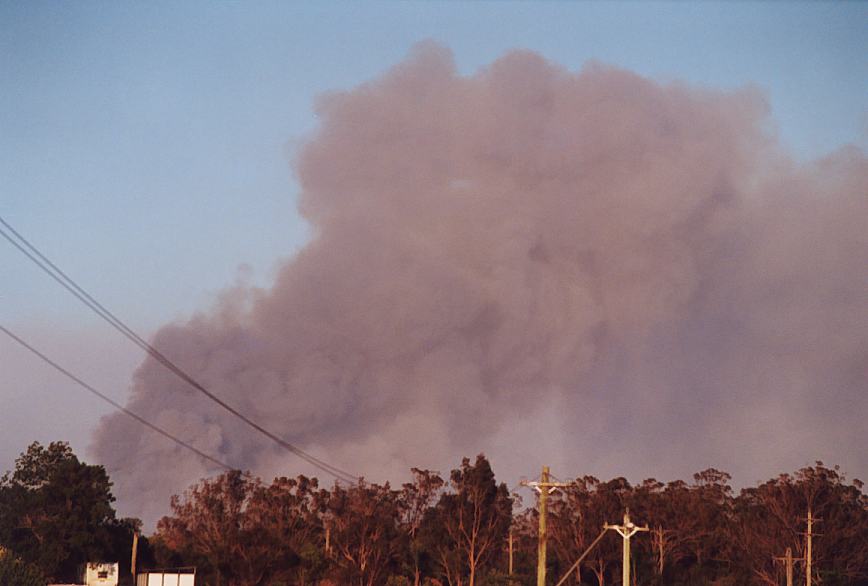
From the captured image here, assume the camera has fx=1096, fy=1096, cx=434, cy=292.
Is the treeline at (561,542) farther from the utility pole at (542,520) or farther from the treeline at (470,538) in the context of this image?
the utility pole at (542,520)

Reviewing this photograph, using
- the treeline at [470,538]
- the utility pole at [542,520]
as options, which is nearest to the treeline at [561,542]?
the treeline at [470,538]

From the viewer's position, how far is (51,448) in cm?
10675

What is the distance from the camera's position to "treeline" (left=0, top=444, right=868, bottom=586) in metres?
87.2

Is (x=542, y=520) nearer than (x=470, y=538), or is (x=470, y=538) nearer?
(x=542, y=520)

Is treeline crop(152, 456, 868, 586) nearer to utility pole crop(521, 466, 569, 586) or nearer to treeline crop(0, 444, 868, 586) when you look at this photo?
treeline crop(0, 444, 868, 586)

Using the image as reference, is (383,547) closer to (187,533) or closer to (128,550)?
(128,550)

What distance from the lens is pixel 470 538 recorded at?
10119cm

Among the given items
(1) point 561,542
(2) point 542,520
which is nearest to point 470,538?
(1) point 561,542

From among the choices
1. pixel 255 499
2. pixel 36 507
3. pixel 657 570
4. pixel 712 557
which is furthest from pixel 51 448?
pixel 712 557

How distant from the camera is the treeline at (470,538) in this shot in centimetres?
8725

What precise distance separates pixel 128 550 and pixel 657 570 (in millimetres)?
46270

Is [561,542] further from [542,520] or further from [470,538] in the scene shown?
[542,520]

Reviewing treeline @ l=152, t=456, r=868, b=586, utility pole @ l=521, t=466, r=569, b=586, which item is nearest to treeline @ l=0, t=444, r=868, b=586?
treeline @ l=152, t=456, r=868, b=586

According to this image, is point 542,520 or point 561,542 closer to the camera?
point 542,520
